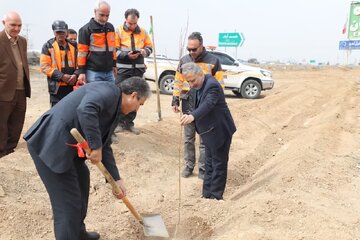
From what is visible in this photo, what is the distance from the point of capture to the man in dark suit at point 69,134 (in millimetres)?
3003

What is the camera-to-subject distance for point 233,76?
15.2 m

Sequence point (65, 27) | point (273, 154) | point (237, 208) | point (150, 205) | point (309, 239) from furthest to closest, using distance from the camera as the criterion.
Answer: point (273, 154) → point (65, 27) → point (150, 205) → point (237, 208) → point (309, 239)

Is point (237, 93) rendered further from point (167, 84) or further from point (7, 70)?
point (7, 70)

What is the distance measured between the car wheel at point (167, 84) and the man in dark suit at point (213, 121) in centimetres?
1014

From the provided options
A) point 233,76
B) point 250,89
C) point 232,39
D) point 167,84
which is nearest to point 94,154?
point 167,84

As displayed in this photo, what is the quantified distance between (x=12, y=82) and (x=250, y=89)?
10872 millimetres

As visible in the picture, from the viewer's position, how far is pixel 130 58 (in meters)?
6.58

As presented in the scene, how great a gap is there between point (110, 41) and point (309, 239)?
3.86 m

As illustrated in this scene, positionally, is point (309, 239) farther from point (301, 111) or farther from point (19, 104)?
point (301, 111)

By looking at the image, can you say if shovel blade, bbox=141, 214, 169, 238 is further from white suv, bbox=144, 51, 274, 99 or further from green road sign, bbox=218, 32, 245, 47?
green road sign, bbox=218, 32, 245, 47

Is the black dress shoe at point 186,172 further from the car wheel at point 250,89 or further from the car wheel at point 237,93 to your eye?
the car wheel at point 237,93

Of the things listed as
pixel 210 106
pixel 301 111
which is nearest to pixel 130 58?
pixel 210 106

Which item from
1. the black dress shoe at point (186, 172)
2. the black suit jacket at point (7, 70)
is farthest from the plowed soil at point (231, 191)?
the black suit jacket at point (7, 70)

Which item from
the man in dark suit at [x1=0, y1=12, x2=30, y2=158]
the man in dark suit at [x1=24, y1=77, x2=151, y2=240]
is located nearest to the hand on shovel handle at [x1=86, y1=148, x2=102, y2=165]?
the man in dark suit at [x1=24, y1=77, x2=151, y2=240]
